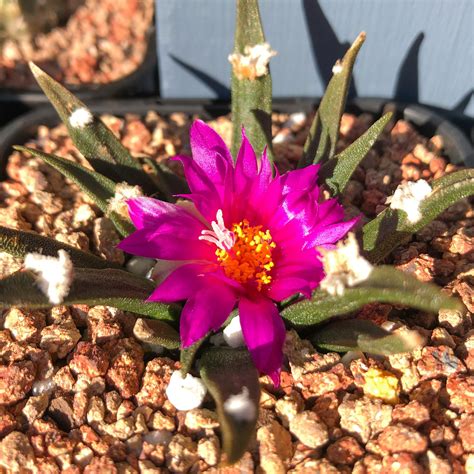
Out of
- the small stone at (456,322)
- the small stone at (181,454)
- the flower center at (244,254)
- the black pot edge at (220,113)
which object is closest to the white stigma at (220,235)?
the flower center at (244,254)

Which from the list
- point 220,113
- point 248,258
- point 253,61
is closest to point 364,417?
point 248,258

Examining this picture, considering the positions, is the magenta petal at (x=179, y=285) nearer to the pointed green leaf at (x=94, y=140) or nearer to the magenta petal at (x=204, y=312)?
the magenta petal at (x=204, y=312)

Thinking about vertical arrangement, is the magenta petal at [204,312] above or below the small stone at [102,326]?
above

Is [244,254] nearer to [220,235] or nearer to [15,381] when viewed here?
[220,235]

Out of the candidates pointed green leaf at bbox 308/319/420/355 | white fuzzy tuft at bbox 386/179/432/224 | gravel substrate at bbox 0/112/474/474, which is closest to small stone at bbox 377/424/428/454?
gravel substrate at bbox 0/112/474/474

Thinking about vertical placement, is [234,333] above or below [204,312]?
below

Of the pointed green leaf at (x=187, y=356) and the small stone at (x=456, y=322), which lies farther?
the small stone at (x=456, y=322)
